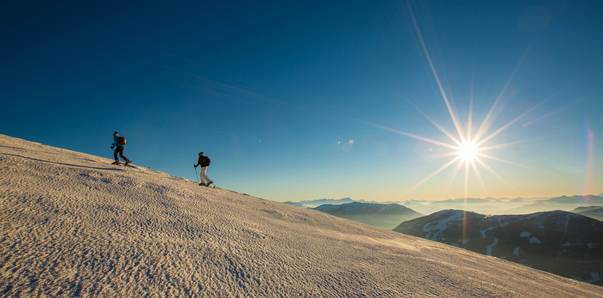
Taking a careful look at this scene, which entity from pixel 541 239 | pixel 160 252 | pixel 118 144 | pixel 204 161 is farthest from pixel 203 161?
pixel 541 239

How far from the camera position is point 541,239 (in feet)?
395

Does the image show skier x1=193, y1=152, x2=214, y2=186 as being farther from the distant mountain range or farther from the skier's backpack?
the distant mountain range

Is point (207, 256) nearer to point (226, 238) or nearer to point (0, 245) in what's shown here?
point (226, 238)

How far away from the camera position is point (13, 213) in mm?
5586

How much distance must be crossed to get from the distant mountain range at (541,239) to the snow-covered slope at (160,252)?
138 metres

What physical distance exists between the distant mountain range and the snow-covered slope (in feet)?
452

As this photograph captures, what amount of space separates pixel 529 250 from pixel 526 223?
24.1m

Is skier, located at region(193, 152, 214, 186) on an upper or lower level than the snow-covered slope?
upper

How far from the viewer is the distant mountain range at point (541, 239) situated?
103250 mm

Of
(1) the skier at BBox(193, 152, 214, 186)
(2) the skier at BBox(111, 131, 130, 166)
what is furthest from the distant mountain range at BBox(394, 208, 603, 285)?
(2) the skier at BBox(111, 131, 130, 166)

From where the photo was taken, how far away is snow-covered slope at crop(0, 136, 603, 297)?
416 cm

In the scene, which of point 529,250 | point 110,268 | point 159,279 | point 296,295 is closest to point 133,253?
point 110,268

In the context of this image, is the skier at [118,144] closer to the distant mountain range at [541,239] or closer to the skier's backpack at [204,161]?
the skier's backpack at [204,161]

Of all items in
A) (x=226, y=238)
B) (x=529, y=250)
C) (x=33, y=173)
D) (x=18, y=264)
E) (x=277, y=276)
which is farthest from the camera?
(x=529, y=250)
